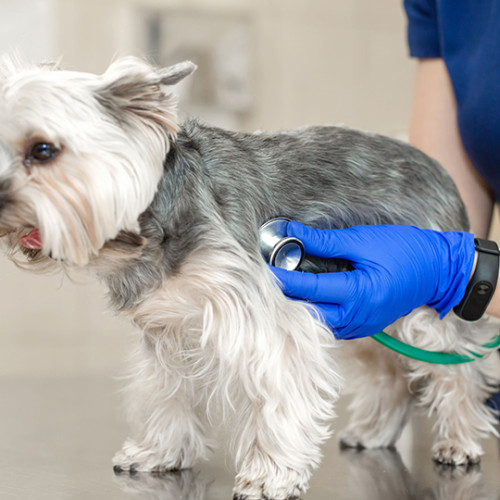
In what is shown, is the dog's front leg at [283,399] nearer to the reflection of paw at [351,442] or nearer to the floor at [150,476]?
the floor at [150,476]

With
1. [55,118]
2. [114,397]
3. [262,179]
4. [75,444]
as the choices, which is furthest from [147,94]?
[114,397]

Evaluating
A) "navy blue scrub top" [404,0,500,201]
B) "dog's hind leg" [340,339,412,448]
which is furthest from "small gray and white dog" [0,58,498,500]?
"navy blue scrub top" [404,0,500,201]

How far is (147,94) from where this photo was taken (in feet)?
3.48

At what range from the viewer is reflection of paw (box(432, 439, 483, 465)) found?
1432 mm

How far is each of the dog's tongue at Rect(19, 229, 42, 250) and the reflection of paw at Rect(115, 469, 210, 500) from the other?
42 centimetres

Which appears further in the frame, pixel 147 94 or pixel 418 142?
pixel 418 142

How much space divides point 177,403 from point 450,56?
104 centimetres

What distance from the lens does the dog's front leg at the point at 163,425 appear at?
1.37 metres

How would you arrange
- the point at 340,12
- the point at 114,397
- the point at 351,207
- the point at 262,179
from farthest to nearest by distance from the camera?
the point at 340,12
the point at 114,397
the point at 351,207
the point at 262,179

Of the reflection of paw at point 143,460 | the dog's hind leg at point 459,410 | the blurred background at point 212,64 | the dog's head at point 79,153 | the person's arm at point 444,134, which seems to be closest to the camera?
the dog's head at point 79,153

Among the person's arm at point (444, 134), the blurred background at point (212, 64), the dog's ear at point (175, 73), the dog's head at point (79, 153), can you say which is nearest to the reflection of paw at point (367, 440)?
the person's arm at point (444, 134)

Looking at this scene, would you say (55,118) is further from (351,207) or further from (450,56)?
(450,56)

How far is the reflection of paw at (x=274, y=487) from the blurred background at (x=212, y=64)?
2305 mm

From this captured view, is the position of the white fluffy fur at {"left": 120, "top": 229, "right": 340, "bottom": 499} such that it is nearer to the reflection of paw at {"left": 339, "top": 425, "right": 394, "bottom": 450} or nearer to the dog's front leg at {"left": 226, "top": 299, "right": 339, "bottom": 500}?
the dog's front leg at {"left": 226, "top": 299, "right": 339, "bottom": 500}
